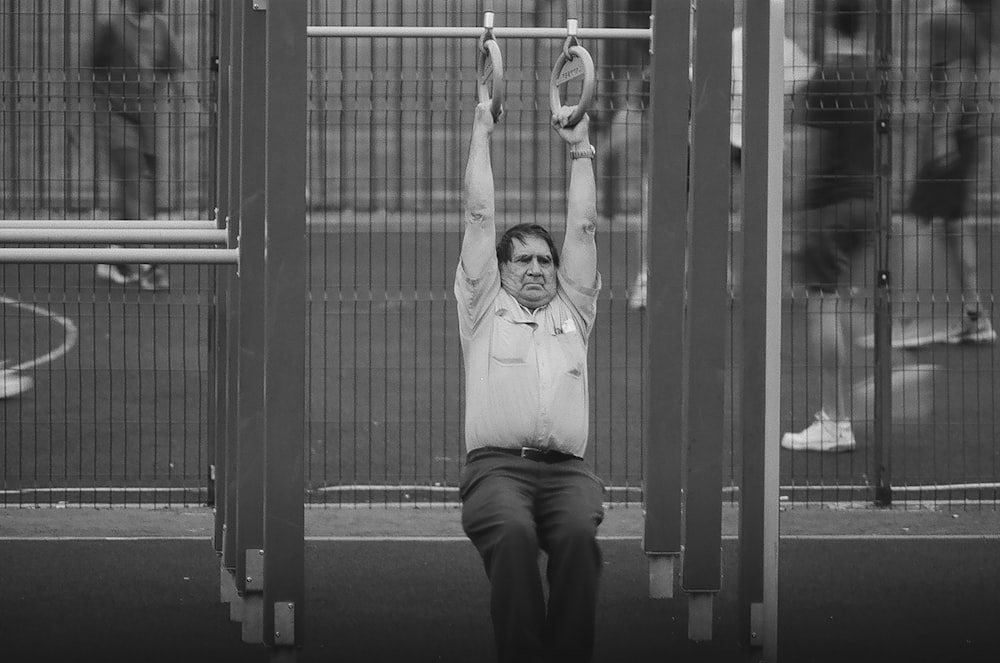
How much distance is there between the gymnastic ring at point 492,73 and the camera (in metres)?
4.57

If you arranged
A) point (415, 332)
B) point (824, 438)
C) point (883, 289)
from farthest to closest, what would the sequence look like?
point (824, 438)
point (415, 332)
point (883, 289)

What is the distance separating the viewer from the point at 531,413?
4.82 meters

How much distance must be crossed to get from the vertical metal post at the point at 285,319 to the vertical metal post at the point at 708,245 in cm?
Result: 144

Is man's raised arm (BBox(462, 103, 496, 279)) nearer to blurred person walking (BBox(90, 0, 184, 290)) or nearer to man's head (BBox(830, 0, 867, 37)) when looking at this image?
blurred person walking (BBox(90, 0, 184, 290))

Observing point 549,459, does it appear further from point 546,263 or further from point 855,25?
point 855,25

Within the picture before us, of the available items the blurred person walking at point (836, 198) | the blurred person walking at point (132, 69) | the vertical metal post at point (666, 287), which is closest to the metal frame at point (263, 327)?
the vertical metal post at point (666, 287)

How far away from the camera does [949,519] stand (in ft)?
25.0

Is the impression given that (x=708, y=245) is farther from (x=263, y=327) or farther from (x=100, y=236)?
(x=100, y=236)

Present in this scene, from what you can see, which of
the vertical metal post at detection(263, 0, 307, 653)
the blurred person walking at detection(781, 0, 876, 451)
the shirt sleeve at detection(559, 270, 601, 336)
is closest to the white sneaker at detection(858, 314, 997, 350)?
the blurred person walking at detection(781, 0, 876, 451)

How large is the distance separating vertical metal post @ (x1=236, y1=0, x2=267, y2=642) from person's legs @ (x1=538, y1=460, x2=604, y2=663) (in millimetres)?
1027

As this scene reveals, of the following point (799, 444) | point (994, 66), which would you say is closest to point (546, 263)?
point (799, 444)

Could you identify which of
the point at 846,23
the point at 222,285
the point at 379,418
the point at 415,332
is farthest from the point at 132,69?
the point at 846,23

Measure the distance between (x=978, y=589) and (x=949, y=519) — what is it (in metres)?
1.44

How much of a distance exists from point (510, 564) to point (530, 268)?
→ 98 cm
